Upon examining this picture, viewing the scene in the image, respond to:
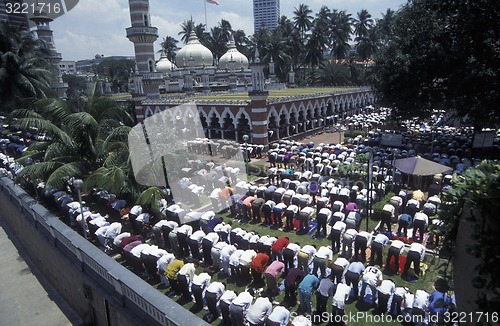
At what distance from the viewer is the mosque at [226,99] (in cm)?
2652

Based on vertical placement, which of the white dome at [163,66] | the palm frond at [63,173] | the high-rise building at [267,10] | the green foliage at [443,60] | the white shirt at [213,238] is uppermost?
the high-rise building at [267,10]

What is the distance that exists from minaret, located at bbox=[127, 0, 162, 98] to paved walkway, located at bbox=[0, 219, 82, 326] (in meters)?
24.0

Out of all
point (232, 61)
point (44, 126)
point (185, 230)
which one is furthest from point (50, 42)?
point (185, 230)

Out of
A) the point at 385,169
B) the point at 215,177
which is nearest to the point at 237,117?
the point at 215,177

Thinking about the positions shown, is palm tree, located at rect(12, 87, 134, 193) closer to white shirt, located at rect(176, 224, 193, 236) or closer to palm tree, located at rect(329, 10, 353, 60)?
white shirt, located at rect(176, 224, 193, 236)

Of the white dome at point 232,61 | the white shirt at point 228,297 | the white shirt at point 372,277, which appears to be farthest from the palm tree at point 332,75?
→ the white shirt at point 228,297

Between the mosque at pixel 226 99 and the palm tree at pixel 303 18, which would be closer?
the mosque at pixel 226 99

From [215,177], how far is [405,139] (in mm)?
16230

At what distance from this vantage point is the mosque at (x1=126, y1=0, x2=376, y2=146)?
1044 inches

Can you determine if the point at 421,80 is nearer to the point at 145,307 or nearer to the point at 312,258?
the point at 312,258

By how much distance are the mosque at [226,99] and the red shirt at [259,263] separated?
14.7m

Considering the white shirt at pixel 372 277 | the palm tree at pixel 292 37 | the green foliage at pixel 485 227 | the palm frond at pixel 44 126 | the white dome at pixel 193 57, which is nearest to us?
the green foliage at pixel 485 227

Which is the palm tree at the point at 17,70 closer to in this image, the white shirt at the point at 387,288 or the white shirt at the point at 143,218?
the white shirt at the point at 143,218

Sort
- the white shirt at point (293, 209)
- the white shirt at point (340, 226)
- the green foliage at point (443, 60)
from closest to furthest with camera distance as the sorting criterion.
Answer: the white shirt at point (340, 226) → the white shirt at point (293, 209) → the green foliage at point (443, 60)
